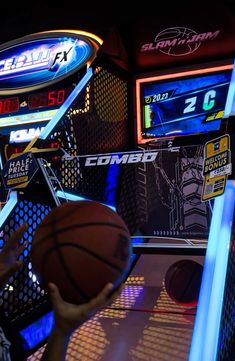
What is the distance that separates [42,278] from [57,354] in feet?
0.86

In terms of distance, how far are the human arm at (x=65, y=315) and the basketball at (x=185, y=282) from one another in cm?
183

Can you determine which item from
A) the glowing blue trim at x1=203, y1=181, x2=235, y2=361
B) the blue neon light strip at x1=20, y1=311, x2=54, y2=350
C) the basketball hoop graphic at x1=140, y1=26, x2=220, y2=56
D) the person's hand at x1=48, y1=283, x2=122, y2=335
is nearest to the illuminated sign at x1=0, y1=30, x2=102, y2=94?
the basketball hoop graphic at x1=140, y1=26, x2=220, y2=56

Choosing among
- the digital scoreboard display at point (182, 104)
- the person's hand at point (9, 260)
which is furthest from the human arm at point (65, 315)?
the digital scoreboard display at point (182, 104)

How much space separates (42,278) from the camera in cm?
144

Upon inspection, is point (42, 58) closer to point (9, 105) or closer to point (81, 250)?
point (9, 105)

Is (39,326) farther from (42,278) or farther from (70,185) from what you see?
(42,278)

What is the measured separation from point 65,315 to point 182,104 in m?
3.01

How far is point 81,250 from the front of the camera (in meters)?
1.46

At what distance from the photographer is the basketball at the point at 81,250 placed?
1.40 metres

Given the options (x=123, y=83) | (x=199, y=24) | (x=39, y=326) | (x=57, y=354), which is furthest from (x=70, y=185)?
(x=57, y=354)

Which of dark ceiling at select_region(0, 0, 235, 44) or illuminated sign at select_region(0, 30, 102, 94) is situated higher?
dark ceiling at select_region(0, 0, 235, 44)

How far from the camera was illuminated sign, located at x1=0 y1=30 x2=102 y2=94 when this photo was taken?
18.9ft

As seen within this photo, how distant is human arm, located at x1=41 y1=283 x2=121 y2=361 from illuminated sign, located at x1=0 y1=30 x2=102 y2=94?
4714mm

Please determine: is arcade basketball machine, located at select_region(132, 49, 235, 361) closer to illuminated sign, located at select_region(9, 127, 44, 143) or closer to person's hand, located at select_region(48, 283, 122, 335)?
person's hand, located at select_region(48, 283, 122, 335)
